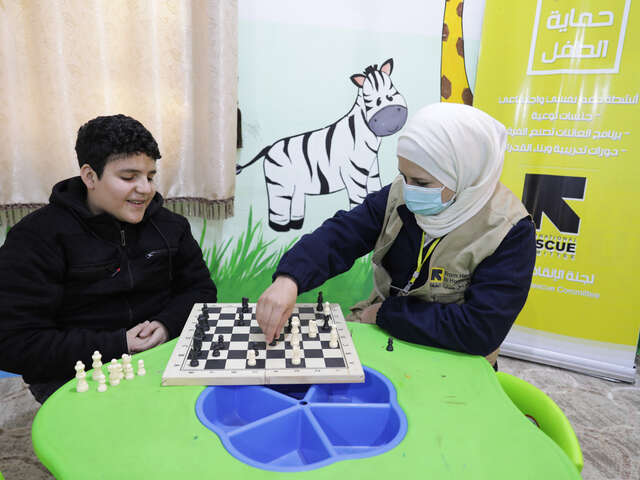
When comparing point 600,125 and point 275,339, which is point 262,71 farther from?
point 600,125

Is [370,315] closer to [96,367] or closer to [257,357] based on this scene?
[257,357]

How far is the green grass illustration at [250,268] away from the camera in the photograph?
2721 mm

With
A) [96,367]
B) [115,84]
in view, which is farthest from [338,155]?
[96,367]

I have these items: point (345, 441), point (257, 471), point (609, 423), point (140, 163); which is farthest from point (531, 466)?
point (609, 423)

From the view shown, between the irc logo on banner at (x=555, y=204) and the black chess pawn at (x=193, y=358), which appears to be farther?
the irc logo on banner at (x=555, y=204)

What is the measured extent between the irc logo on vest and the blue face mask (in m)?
0.19

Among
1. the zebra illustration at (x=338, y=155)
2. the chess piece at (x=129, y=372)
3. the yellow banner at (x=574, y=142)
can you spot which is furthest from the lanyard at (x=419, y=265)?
the yellow banner at (x=574, y=142)

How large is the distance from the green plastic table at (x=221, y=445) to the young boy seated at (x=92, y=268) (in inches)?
16.8

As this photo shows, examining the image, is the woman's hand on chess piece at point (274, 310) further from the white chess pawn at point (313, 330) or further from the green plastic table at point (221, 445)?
the green plastic table at point (221, 445)

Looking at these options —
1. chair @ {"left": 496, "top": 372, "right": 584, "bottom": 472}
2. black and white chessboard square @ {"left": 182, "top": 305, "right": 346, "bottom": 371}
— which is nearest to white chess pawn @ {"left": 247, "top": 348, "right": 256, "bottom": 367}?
black and white chessboard square @ {"left": 182, "top": 305, "right": 346, "bottom": 371}

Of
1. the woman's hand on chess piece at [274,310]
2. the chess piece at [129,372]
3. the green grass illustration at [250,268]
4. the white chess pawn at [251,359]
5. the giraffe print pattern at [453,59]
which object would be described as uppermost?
the giraffe print pattern at [453,59]

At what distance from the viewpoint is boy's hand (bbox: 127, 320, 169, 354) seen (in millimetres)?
1481

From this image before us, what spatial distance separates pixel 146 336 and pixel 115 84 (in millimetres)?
1416

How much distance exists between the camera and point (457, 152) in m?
1.31
